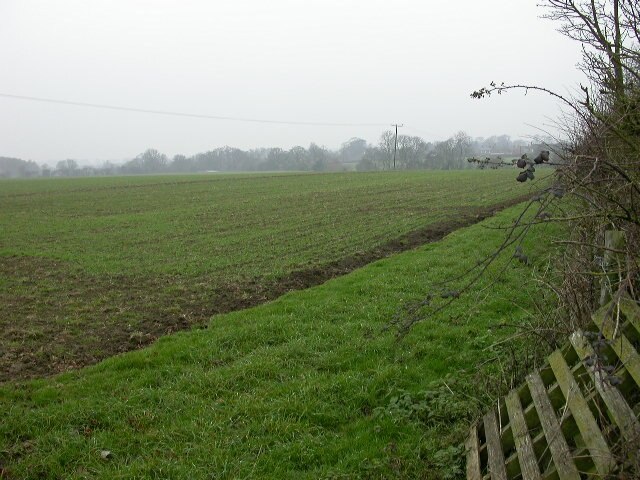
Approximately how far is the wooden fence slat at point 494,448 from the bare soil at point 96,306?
231 inches

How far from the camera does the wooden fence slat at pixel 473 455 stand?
13.6 ft

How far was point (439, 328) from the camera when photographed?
799 cm

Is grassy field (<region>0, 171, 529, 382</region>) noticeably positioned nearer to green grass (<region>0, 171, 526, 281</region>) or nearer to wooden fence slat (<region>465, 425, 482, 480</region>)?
green grass (<region>0, 171, 526, 281</region>)

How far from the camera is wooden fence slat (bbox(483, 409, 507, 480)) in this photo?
382 centimetres

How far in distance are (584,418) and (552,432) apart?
0.28 metres

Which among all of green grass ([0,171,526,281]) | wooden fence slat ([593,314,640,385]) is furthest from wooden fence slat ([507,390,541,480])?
green grass ([0,171,526,281])

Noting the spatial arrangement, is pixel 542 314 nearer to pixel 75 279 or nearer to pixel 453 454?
pixel 453 454

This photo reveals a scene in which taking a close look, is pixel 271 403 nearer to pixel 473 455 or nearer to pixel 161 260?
pixel 473 455

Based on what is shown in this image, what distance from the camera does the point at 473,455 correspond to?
4.40 meters

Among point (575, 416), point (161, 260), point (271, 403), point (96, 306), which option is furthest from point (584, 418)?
point (161, 260)

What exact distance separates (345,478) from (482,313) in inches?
194

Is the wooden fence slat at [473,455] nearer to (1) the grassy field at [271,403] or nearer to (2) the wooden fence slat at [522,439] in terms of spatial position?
(1) the grassy field at [271,403]

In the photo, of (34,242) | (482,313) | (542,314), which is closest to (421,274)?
(482,313)

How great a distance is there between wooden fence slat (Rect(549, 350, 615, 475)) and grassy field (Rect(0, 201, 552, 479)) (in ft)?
2.91
